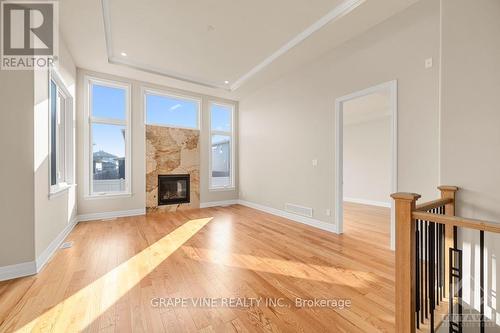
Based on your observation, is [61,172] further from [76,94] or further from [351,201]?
[351,201]

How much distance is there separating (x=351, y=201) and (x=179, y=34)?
6678mm

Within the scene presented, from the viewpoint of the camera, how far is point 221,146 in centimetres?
627

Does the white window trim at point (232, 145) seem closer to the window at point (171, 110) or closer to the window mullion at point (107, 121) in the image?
the window at point (171, 110)

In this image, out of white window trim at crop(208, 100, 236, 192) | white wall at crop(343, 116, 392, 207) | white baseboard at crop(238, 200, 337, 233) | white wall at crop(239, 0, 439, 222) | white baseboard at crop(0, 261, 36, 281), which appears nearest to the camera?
white baseboard at crop(0, 261, 36, 281)

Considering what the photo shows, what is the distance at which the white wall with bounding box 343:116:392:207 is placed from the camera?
244 inches

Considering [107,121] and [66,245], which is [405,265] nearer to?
[66,245]

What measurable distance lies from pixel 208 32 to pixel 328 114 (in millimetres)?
2409

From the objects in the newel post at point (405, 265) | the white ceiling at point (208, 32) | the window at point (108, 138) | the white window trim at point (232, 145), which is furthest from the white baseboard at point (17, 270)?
the white window trim at point (232, 145)

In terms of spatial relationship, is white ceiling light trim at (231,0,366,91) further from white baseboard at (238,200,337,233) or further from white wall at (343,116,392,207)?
white baseboard at (238,200,337,233)

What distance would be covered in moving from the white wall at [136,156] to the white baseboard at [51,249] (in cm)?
86

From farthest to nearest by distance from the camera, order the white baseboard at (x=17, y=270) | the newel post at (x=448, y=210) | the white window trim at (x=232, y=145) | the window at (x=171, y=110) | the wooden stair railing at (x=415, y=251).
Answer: the white window trim at (x=232, y=145)
the window at (x=171, y=110)
the white baseboard at (x=17, y=270)
the newel post at (x=448, y=210)
the wooden stair railing at (x=415, y=251)

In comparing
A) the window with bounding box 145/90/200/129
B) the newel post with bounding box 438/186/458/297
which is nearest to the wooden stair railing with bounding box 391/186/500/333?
the newel post with bounding box 438/186/458/297

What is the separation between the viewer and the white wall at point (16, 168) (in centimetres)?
215

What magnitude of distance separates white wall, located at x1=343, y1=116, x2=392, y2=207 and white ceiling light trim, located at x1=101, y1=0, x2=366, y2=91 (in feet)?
9.52
